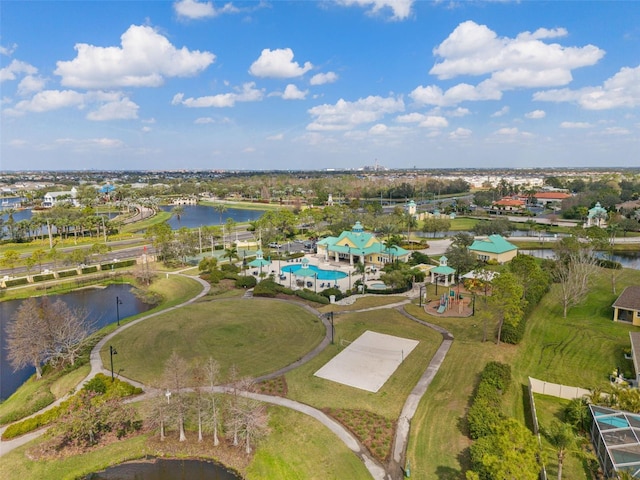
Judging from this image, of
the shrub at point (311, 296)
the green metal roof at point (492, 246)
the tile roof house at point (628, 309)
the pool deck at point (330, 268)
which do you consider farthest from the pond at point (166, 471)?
the green metal roof at point (492, 246)

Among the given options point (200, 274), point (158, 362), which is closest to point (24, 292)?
point (200, 274)

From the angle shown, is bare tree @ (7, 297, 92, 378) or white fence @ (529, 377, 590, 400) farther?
bare tree @ (7, 297, 92, 378)

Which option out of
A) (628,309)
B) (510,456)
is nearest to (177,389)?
(510,456)

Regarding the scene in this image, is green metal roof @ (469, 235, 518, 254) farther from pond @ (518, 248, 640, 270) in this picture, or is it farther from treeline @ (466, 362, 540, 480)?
treeline @ (466, 362, 540, 480)

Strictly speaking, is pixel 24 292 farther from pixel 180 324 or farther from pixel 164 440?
pixel 164 440

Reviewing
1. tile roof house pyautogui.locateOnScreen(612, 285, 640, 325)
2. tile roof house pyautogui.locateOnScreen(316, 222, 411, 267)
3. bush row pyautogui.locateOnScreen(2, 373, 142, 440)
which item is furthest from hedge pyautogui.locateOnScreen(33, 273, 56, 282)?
tile roof house pyautogui.locateOnScreen(612, 285, 640, 325)

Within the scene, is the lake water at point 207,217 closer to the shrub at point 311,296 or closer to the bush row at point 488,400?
the shrub at point 311,296

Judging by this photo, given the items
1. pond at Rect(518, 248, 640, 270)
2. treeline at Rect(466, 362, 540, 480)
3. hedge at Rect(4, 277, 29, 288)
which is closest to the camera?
treeline at Rect(466, 362, 540, 480)
